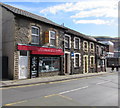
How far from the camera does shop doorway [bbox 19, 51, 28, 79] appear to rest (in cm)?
1325

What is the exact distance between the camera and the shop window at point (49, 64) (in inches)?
603

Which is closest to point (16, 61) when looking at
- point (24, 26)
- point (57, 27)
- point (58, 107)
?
point (24, 26)

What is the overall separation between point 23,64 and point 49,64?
3.80 metres

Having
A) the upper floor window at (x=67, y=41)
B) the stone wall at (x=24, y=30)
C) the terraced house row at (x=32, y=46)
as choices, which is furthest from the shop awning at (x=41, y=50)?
the upper floor window at (x=67, y=41)

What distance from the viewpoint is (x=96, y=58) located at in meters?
28.1

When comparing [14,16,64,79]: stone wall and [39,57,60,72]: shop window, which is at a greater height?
[14,16,64,79]: stone wall

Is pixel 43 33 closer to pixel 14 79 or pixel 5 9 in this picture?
pixel 5 9

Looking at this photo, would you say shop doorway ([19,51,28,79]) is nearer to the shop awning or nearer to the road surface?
the shop awning

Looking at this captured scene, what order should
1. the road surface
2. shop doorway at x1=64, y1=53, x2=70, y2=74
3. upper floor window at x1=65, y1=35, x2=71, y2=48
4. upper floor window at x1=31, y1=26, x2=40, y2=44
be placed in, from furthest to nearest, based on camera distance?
1. shop doorway at x1=64, y1=53, x2=70, y2=74
2. upper floor window at x1=65, y1=35, x2=71, y2=48
3. upper floor window at x1=31, y1=26, x2=40, y2=44
4. the road surface

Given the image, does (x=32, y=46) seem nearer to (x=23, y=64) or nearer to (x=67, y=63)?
(x=23, y=64)

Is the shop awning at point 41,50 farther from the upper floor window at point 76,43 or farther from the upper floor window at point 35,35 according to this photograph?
the upper floor window at point 76,43

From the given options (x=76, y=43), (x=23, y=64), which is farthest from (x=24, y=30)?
(x=76, y=43)

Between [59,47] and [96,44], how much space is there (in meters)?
13.2

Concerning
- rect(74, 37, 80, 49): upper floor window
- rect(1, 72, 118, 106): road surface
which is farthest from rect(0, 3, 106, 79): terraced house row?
rect(1, 72, 118, 106): road surface
